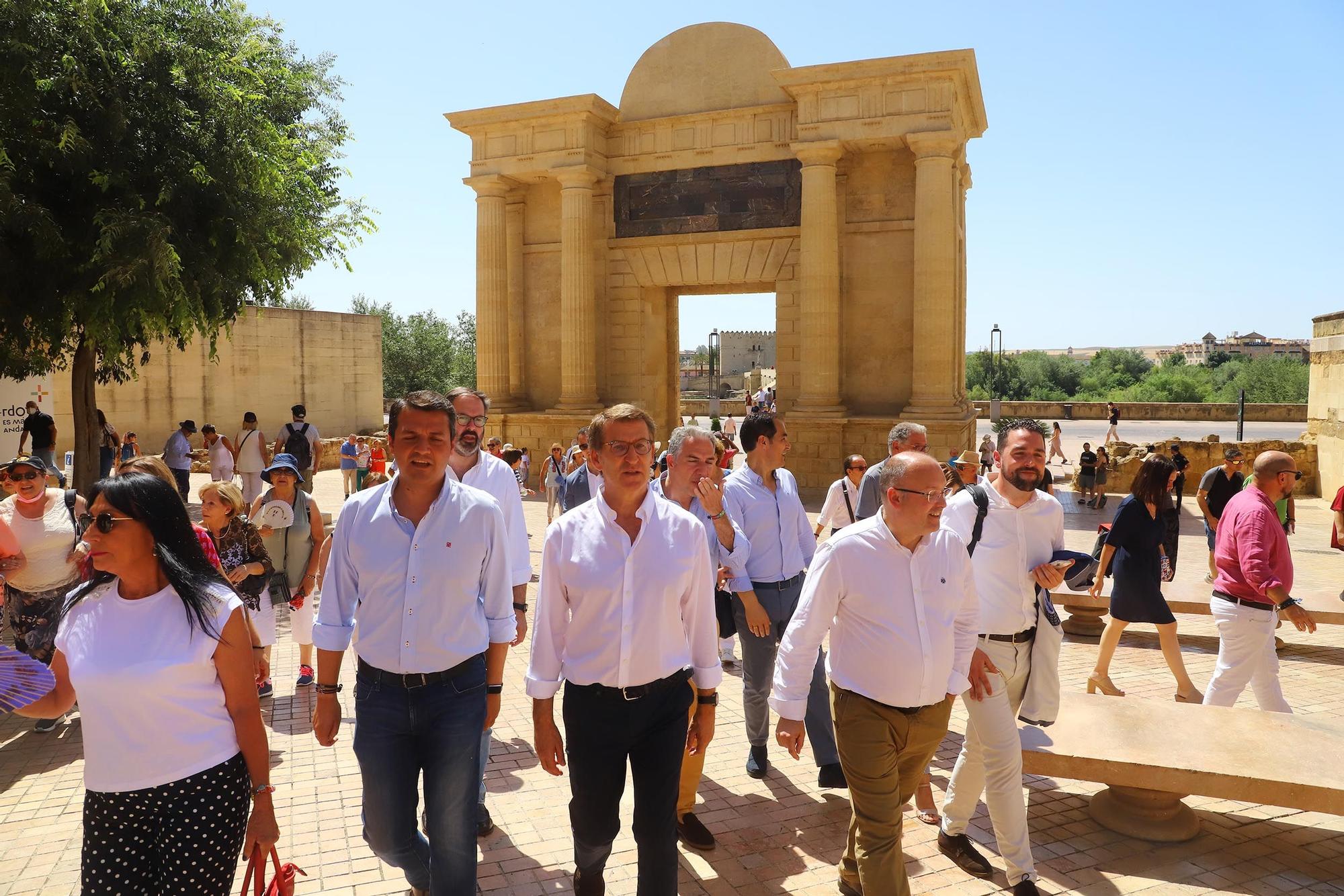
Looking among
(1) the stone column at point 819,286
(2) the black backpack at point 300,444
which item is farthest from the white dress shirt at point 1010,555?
(1) the stone column at point 819,286

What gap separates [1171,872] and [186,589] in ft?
14.5

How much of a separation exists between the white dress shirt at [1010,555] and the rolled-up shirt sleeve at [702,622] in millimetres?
1320

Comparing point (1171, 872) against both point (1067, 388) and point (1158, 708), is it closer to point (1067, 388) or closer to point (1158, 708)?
point (1158, 708)

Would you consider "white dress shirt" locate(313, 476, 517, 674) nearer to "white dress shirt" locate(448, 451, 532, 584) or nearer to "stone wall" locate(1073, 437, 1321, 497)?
"white dress shirt" locate(448, 451, 532, 584)

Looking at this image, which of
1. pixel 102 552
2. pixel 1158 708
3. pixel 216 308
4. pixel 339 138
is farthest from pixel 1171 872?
pixel 339 138

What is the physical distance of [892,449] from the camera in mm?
6875

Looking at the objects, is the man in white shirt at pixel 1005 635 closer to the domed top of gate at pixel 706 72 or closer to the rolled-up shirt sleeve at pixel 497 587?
the rolled-up shirt sleeve at pixel 497 587

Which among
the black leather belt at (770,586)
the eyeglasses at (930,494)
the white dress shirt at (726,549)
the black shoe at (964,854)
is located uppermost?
the eyeglasses at (930,494)

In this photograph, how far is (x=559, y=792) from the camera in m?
5.16

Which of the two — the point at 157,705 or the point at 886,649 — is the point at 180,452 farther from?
the point at 886,649

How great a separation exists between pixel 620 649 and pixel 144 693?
1.48 metres

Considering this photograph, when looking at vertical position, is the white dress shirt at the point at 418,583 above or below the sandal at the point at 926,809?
above

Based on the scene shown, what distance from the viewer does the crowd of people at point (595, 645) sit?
2.69m

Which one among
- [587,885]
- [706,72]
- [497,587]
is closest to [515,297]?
[706,72]
